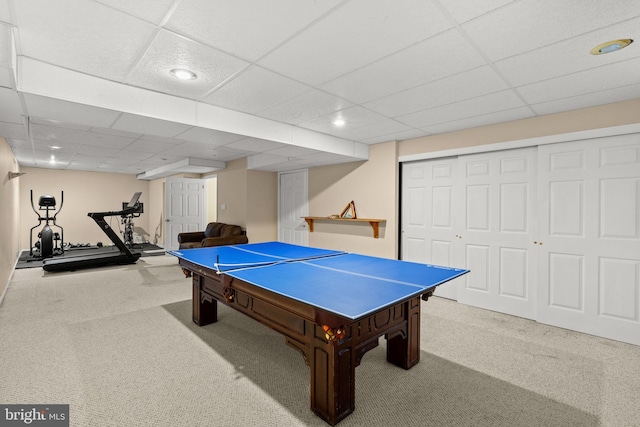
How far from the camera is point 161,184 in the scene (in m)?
9.44

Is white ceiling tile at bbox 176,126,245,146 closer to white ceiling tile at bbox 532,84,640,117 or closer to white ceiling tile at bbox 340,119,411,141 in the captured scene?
white ceiling tile at bbox 340,119,411,141

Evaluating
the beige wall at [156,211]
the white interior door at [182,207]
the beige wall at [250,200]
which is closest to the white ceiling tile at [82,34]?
the beige wall at [250,200]

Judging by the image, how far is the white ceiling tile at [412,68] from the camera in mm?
2020

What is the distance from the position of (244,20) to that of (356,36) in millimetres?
683

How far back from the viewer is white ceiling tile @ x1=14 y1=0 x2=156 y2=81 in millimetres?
1663

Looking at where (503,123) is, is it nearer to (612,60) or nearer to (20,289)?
(612,60)

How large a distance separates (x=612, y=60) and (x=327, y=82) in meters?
2.07

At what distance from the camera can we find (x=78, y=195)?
8781 mm

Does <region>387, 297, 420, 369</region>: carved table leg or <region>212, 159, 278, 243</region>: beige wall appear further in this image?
<region>212, 159, 278, 243</region>: beige wall

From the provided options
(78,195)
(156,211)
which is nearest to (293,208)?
(156,211)

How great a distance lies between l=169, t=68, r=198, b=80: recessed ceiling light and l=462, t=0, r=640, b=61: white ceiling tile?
2013 mm

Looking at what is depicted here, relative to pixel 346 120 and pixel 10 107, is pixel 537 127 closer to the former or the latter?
pixel 346 120

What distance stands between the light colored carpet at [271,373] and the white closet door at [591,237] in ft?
0.91

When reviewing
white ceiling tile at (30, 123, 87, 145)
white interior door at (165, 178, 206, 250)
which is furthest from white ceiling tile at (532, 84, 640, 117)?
white interior door at (165, 178, 206, 250)
